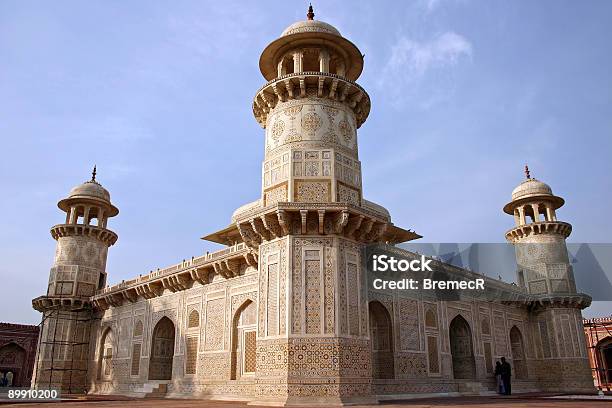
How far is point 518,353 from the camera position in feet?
79.5

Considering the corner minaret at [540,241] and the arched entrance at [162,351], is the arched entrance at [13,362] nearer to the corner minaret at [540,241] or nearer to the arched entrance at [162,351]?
the arched entrance at [162,351]

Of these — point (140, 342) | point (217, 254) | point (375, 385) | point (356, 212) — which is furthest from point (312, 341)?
point (140, 342)

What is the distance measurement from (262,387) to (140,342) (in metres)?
12.0

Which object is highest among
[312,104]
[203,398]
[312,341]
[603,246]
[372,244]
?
[312,104]

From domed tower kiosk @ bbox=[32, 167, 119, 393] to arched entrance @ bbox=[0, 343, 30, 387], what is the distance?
13266mm

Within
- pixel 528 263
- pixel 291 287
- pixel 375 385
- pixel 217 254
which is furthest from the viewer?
pixel 528 263

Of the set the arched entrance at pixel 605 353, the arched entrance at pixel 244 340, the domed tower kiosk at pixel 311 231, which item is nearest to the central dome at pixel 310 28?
the domed tower kiosk at pixel 311 231

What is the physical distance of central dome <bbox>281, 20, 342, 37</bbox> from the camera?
15.1 meters

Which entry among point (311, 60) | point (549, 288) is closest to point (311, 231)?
point (311, 60)

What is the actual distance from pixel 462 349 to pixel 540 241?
777cm

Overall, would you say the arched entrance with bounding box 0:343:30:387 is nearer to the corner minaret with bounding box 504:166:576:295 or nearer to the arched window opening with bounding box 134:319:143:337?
the arched window opening with bounding box 134:319:143:337

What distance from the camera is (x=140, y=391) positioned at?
2006cm

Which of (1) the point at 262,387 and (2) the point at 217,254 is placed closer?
(1) the point at 262,387

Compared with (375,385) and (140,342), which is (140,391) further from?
(375,385)
